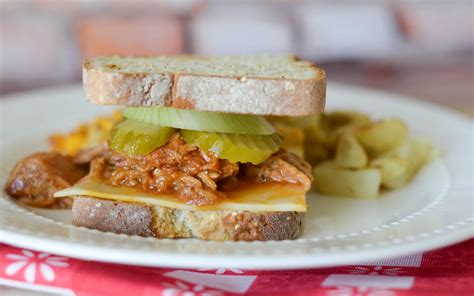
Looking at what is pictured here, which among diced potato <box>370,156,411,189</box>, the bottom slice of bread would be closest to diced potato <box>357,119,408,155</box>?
diced potato <box>370,156,411,189</box>

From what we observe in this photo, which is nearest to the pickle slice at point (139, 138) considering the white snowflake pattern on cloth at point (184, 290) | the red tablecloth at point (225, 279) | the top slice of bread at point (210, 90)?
the top slice of bread at point (210, 90)

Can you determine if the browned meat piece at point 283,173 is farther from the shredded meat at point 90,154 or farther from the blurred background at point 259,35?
the blurred background at point 259,35

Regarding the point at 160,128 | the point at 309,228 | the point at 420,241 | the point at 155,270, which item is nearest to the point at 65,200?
the point at 160,128

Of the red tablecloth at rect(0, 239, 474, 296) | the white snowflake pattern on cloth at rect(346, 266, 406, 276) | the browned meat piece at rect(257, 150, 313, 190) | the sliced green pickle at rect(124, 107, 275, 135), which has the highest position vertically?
the sliced green pickle at rect(124, 107, 275, 135)

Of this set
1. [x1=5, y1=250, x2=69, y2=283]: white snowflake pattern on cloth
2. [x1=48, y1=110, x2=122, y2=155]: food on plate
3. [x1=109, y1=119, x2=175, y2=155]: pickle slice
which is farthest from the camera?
[x1=48, y1=110, x2=122, y2=155]: food on plate

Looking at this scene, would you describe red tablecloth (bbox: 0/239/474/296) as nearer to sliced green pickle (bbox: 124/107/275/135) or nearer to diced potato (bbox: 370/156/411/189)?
sliced green pickle (bbox: 124/107/275/135)

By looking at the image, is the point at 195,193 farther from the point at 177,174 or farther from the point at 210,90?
the point at 210,90

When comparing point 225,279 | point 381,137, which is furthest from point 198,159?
point 381,137

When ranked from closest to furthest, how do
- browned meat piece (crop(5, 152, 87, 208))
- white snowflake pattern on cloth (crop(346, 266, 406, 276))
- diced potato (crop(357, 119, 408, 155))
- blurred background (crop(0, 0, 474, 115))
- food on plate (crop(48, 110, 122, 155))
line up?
white snowflake pattern on cloth (crop(346, 266, 406, 276)) < browned meat piece (crop(5, 152, 87, 208)) < food on plate (crop(48, 110, 122, 155)) < diced potato (crop(357, 119, 408, 155)) < blurred background (crop(0, 0, 474, 115))
